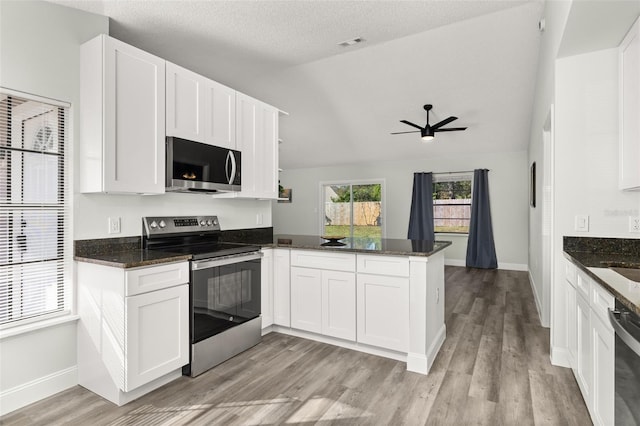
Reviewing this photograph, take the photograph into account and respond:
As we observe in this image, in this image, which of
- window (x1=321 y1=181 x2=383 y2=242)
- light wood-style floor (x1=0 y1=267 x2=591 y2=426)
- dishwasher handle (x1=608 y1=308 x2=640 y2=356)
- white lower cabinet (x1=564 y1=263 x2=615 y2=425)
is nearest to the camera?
dishwasher handle (x1=608 y1=308 x2=640 y2=356)

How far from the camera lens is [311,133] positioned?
7211 millimetres

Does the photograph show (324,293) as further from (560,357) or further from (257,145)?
(560,357)

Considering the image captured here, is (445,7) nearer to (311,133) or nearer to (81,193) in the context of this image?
(81,193)

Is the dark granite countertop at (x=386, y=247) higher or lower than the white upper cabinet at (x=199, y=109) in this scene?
lower

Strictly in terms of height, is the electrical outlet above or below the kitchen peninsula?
above


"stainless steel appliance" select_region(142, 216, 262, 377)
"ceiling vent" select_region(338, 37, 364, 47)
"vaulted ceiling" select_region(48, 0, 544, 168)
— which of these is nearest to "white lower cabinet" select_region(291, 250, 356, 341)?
"stainless steel appliance" select_region(142, 216, 262, 377)

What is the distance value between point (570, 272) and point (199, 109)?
3067 millimetres

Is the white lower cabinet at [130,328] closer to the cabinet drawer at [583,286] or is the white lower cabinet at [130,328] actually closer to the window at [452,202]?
the cabinet drawer at [583,286]

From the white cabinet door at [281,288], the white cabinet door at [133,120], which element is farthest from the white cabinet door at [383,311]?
the white cabinet door at [133,120]

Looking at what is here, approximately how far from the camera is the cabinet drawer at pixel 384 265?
267 centimetres

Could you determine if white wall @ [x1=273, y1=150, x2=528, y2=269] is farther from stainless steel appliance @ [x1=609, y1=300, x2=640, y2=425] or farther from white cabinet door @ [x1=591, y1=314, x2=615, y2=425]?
stainless steel appliance @ [x1=609, y1=300, x2=640, y2=425]

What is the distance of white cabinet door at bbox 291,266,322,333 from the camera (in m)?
3.12

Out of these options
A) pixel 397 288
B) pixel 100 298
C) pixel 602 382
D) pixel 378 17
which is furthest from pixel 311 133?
pixel 602 382

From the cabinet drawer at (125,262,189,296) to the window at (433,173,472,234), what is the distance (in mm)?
6274
